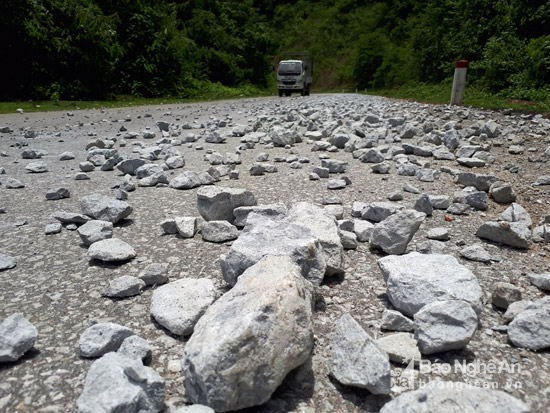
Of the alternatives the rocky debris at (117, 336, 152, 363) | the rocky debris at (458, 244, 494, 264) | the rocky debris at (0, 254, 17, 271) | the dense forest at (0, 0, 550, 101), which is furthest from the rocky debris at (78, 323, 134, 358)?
the dense forest at (0, 0, 550, 101)

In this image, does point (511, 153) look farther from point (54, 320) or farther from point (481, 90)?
point (481, 90)

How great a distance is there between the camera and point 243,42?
2583 cm

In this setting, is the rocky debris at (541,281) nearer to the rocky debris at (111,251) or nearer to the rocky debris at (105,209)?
the rocky debris at (111,251)

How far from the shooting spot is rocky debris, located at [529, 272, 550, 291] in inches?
65.3

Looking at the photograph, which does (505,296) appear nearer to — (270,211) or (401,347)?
(401,347)

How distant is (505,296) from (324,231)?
Answer: 30.4 inches

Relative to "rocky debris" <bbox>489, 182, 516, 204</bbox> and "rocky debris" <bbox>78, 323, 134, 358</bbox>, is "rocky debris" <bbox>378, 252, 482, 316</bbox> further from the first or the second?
"rocky debris" <bbox>489, 182, 516, 204</bbox>

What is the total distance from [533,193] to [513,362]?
2284 mm

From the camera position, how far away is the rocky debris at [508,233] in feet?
6.70

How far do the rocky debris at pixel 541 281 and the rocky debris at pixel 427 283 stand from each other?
16.8 inches

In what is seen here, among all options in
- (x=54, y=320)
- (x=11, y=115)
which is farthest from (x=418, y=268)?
(x=11, y=115)

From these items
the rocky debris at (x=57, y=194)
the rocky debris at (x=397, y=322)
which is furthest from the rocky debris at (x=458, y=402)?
the rocky debris at (x=57, y=194)

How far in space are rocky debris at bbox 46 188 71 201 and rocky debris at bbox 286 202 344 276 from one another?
183cm

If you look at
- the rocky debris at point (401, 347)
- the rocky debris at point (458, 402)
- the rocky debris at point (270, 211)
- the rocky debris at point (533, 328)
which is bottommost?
the rocky debris at point (401, 347)
